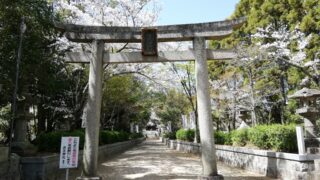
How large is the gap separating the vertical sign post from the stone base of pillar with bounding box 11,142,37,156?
3.72 metres

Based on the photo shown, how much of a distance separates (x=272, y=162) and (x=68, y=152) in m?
7.04

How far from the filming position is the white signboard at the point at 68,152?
783cm

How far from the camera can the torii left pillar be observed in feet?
31.8

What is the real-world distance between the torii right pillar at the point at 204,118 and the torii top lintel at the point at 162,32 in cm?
34

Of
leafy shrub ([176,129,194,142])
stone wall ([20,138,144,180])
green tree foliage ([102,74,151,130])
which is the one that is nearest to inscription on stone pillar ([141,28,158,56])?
stone wall ([20,138,144,180])

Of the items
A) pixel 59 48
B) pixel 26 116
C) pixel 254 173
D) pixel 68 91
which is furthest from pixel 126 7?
pixel 254 173

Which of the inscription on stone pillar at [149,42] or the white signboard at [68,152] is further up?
the inscription on stone pillar at [149,42]

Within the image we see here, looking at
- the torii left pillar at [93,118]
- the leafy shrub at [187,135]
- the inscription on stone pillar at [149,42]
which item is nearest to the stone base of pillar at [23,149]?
the torii left pillar at [93,118]

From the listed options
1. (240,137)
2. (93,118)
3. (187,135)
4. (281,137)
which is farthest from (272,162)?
(187,135)

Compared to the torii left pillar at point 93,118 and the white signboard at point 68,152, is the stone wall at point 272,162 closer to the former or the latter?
the torii left pillar at point 93,118

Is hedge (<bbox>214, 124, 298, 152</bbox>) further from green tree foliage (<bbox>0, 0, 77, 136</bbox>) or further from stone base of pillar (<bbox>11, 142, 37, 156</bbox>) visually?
stone base of pillar (<bbox>11, 142, 37, 156</bbox>)

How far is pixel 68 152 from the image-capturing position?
26.1ft

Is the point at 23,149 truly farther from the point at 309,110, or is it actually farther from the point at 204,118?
the point at 309,110

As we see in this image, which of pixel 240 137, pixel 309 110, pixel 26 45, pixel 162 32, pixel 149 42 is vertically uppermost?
pixel 162 32
